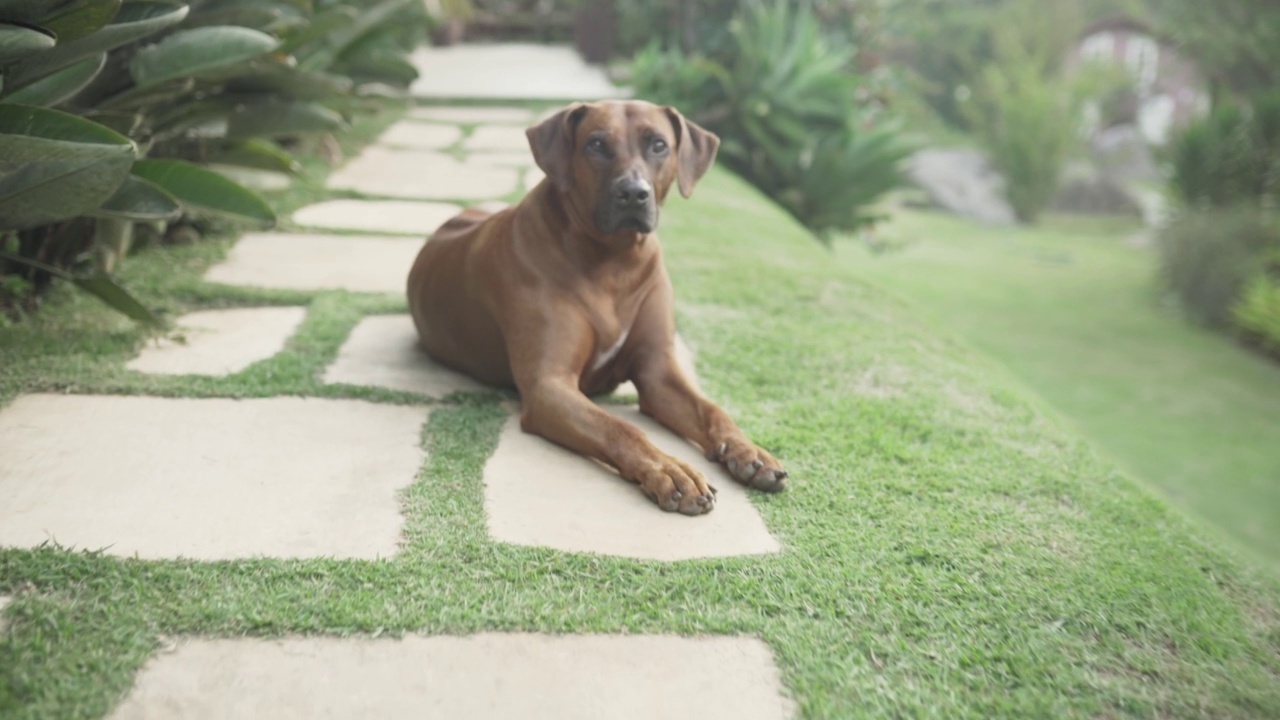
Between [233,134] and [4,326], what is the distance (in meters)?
1.31

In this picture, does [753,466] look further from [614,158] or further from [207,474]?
[207,474]

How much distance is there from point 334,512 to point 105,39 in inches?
51.6

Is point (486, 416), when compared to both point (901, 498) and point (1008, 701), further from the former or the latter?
point (1008, 701)

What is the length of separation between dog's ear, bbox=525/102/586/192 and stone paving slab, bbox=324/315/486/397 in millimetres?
606

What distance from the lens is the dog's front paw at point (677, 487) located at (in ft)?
6.93

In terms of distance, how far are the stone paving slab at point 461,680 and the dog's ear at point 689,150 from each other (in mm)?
1349

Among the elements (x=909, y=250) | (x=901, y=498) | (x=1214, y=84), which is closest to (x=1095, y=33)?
(x=1214, y=84)

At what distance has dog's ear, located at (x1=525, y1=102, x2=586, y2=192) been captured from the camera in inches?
101

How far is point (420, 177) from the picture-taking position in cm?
516

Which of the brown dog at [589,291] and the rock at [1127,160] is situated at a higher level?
the brown dog at [589,291]

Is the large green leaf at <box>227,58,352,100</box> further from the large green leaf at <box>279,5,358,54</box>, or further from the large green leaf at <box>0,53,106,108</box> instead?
the large green leaf at <box>0,53,106,108</box>

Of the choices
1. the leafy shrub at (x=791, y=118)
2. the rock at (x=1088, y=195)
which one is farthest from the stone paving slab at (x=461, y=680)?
the rock at (x=1088, y=195)

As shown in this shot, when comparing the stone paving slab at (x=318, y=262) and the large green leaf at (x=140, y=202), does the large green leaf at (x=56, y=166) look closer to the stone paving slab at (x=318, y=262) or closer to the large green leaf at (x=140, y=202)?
the large green leaf at (x=140, y=202)

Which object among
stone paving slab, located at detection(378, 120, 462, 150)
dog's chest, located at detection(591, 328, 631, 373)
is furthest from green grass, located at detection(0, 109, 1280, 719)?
stone paving slab, located at detection(378, 120, 462, 150)
